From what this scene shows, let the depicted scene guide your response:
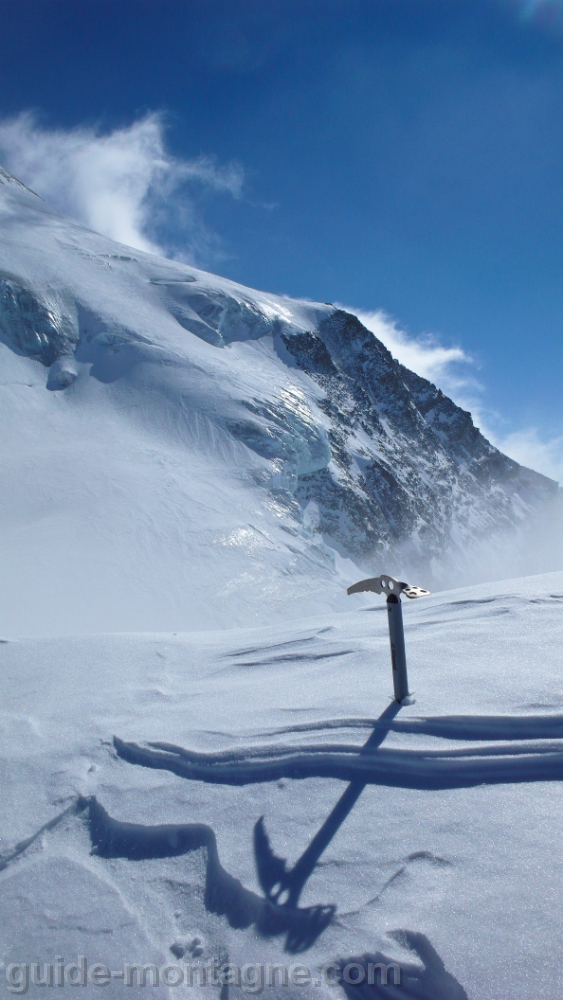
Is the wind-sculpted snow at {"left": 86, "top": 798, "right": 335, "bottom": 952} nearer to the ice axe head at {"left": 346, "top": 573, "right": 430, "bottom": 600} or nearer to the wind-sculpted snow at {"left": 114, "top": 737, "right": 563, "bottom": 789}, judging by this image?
the wind-sculpted snow at {"left": 114, "top": 737, "right": 563, "bottom": 789}

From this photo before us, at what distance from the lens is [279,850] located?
166cm

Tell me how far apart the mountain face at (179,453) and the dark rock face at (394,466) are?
21 centimetres

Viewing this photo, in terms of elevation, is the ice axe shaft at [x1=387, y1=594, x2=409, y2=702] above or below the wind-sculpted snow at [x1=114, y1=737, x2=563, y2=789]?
above

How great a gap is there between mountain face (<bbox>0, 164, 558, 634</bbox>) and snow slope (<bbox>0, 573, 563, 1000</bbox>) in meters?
8.51

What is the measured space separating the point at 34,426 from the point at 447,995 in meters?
20.5

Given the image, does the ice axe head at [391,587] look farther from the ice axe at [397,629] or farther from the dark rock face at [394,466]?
the dark rock face at [394,466]

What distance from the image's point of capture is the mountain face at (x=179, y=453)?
13680 millimetres

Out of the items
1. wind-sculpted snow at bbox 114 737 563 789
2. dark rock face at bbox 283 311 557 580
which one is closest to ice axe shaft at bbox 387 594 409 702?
wind-sculpted snow at bbox 114 737 563 789

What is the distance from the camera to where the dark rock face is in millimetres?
31281

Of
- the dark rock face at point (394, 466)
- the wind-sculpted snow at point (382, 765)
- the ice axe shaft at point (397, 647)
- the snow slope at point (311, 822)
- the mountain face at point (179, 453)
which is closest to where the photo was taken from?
the snow slope at point (311, 822)

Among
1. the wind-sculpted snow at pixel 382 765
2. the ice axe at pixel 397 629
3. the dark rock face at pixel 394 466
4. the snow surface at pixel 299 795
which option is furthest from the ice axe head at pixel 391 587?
the dark rock face at pixel 394 466

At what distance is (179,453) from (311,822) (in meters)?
19.4

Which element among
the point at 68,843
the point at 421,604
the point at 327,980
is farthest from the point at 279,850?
the point at 421,604

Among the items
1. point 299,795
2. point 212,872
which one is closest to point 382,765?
point 299,795
